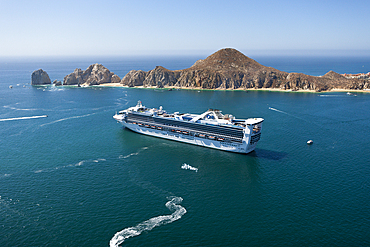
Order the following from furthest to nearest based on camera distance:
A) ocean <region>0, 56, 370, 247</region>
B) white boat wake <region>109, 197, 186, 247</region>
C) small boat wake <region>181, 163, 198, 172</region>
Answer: small boat wake <region>181, 163, 198, 172</region> → ocean <region>0, 56, 370, 247</region> → white boat wake <region>109, 197, 186, 247</region>

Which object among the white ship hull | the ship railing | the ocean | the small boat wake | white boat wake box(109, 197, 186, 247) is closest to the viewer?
white boat wake box(109, 197, 186, 247)

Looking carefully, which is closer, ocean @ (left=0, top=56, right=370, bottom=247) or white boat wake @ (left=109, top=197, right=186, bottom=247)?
white boat wake @ (left=109, top=197, right=186, bottom=247)

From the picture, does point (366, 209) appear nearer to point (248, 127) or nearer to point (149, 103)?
point (248, 127)

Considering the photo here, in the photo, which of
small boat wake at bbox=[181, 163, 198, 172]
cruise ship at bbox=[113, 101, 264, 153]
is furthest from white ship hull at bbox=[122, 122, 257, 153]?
small boat wake at bbox=[181, 163, 198, 172]

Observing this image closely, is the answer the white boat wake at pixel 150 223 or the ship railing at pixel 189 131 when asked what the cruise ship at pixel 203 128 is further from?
the white boat wake at pixel 150 223

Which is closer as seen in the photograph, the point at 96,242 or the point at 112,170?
the point at 96,242

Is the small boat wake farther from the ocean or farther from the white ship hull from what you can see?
the white ship hull

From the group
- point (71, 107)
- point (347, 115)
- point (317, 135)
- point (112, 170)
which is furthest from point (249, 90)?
point (112, 170)
